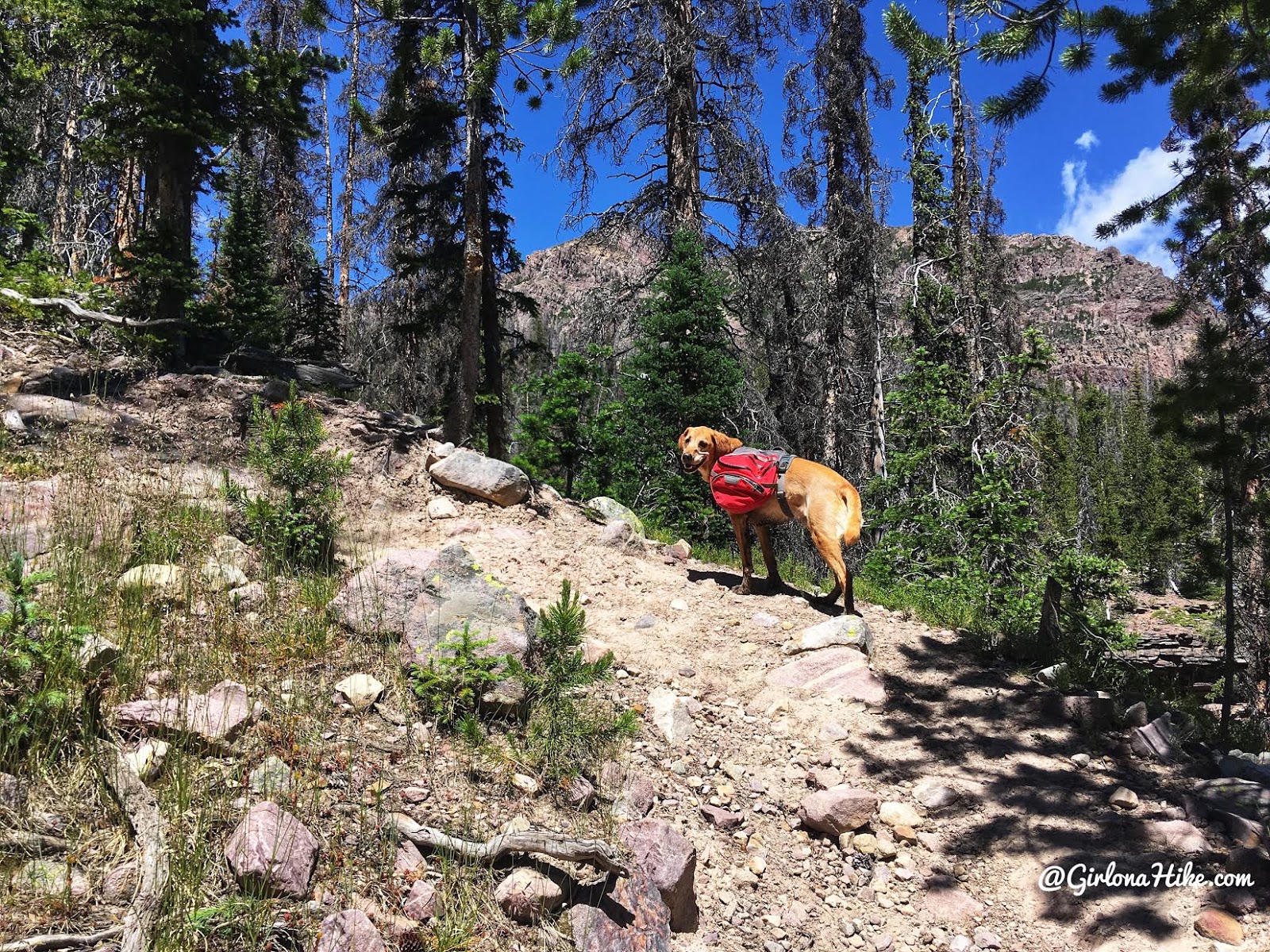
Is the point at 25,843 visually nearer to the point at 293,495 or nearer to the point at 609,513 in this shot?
the point at 293,495

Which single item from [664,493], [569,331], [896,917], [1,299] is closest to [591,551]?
[664,493]

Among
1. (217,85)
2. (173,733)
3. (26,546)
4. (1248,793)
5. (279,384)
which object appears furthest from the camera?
(217,85)

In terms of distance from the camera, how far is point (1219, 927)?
2.77 meters

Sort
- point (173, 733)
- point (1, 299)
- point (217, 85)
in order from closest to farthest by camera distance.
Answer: point (173, 733) → point (1, 299) → point (217, 85)

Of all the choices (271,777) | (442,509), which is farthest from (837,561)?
(271,777)

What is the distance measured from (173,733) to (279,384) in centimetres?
623

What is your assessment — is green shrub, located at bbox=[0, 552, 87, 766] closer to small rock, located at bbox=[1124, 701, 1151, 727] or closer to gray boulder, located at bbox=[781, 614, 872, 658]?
gray boulder, located at bbox=[781, 614, 872, 658]

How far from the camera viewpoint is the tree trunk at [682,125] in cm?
1059

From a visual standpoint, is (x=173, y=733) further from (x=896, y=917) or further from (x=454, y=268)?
(x=454, y=268)

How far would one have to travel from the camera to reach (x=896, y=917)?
314cm

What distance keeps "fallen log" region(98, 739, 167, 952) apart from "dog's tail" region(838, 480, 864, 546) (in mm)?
4539

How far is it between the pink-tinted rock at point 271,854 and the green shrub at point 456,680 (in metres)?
1.09

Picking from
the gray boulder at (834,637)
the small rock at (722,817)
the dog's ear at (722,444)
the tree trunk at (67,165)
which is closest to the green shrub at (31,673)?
the small rock at (722,817)

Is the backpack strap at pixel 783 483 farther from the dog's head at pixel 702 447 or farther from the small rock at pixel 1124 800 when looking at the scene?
the small rock at pixel 1124 800
